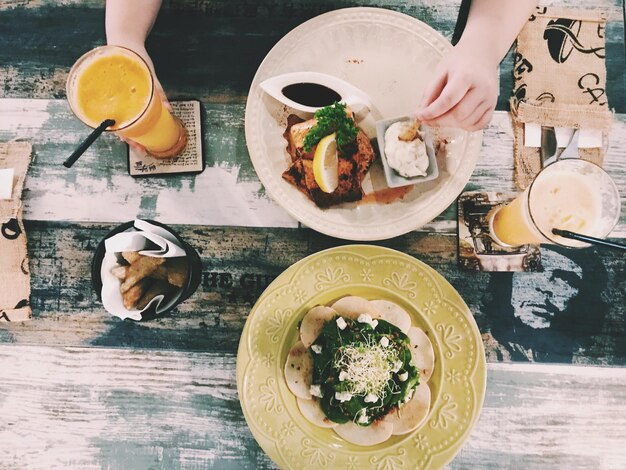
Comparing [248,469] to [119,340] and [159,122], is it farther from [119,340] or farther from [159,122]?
[159,122]

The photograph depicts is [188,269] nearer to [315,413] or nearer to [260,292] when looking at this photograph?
[260,292]

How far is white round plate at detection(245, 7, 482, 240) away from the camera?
1810 millimetres

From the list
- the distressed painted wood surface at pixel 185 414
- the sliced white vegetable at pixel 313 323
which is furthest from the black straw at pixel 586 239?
the sliced white vegetable at pixel 313 323

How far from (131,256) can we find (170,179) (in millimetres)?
442

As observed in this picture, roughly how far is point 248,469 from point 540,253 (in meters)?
1.48

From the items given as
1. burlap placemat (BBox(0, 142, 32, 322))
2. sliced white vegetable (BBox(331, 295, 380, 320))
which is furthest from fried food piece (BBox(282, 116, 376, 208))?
burlap placemat (BBox(0, 142, 32, 322))

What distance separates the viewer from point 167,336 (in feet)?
6.38

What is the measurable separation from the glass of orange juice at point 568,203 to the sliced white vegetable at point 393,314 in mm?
533

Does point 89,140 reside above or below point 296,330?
above

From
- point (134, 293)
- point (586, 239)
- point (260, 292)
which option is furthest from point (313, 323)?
point (586, 239)

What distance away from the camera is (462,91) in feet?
5.24

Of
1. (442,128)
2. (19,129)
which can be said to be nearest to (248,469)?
(442,128)

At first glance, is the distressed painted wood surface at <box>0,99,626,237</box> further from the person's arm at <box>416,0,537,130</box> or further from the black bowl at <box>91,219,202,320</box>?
the person's arm at <box>416,0,537,130</box>

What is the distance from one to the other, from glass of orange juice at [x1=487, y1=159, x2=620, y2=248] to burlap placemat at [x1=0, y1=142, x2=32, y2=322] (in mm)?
1972
